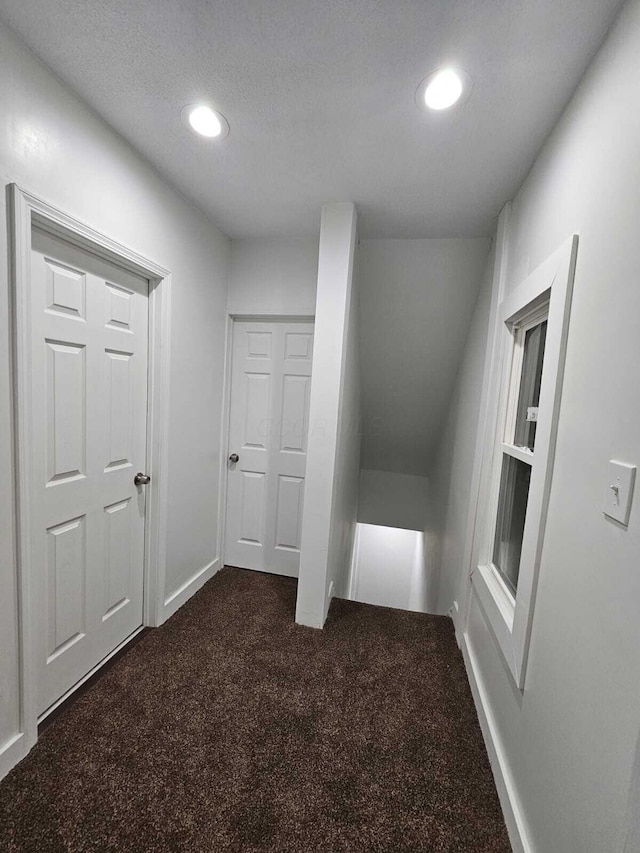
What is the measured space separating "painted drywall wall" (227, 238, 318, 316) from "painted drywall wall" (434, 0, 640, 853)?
1.50 meters

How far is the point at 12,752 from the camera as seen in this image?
126 cm

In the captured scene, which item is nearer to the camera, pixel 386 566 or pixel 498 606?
pixel 498 606

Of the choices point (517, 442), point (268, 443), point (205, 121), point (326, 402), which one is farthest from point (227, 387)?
point (517, 442)

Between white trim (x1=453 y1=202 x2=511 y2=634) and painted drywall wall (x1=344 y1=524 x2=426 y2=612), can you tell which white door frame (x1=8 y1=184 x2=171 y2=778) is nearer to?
white trim (x1=453 y1=202 x2=511 y2=634)

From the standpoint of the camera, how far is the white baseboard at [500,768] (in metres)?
1.09

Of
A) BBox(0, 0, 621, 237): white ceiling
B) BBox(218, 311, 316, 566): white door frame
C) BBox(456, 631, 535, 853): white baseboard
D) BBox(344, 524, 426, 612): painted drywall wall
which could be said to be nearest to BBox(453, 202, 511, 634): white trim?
BBox(0, 0, 621, 237): white ceiling

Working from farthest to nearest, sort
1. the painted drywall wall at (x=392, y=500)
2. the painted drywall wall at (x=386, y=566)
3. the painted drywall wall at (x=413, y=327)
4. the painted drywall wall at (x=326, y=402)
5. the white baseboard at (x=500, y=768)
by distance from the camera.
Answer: the painted drywall wall at (x=386, y=566) < the painted drywall wall at (x=392, y=500) < the painted drywall wall at (x=413, y=327) < the painted drywall wall at (x=326, y=402) < the white baseboard at (x=500, y=768)

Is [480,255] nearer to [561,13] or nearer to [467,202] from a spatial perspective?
[467,202]

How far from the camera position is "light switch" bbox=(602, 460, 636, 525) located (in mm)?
748

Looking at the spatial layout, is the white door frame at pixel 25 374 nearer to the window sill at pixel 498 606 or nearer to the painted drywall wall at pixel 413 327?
the painted drywall wall at pixel 413 327

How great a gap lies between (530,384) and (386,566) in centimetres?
373

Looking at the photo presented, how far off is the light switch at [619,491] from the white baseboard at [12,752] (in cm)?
204

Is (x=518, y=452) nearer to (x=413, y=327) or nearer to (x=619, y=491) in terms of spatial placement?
(x=619, y=491)

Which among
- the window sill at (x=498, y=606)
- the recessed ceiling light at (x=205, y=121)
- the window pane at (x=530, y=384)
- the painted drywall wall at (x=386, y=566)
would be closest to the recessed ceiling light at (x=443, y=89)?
the recessed ceiling light at (x=205, y=121)
